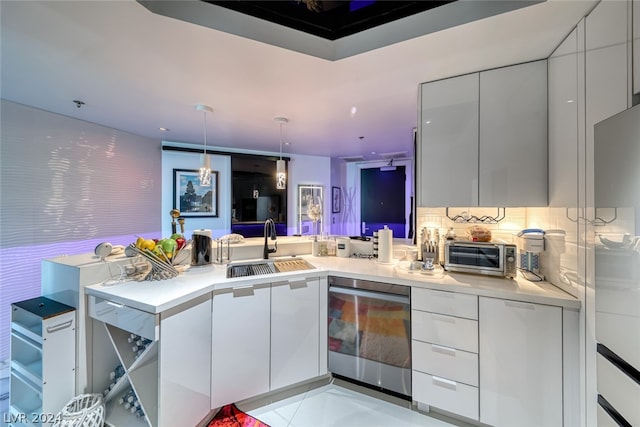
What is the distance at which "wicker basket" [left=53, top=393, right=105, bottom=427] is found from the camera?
1306 mm

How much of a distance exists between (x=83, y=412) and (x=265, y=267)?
1.28 metres

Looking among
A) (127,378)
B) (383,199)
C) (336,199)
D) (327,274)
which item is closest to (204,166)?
(327,274)

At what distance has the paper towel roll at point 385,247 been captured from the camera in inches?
83.1

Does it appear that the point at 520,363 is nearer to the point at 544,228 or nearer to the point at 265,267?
the point at 544,228

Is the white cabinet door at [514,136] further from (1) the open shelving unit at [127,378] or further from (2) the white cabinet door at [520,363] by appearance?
(1) the open shelving unit at [127,378]

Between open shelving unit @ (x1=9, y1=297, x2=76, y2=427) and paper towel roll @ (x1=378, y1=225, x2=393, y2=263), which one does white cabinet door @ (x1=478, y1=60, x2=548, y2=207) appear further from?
open shelving unit @ (x1=9, y1=297, x2=76, y2=427)

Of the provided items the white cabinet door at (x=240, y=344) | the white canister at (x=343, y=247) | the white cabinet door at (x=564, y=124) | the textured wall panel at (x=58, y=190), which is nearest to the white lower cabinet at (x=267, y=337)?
the white cabinet door at (x=240, y=344)

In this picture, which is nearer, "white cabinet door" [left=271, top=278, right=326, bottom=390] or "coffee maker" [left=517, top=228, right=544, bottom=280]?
"coffee maker" [left=517, top=228, right=544, bottom=280]

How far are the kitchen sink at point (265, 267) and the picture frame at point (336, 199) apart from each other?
2889 millimetres

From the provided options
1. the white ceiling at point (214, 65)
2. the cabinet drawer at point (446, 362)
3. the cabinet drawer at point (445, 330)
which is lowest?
the cabinet drawer at point (446, 362)

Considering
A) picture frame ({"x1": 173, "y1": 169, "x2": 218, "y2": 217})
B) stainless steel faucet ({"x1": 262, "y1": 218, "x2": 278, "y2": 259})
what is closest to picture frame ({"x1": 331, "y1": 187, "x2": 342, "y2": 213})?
picture frame ({"x1": 173, "y1": 169, "x2": 218, "y2": 217})

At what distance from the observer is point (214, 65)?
1.56m

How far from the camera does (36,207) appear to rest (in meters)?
2.38

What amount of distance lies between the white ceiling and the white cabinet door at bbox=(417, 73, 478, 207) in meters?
0.12
